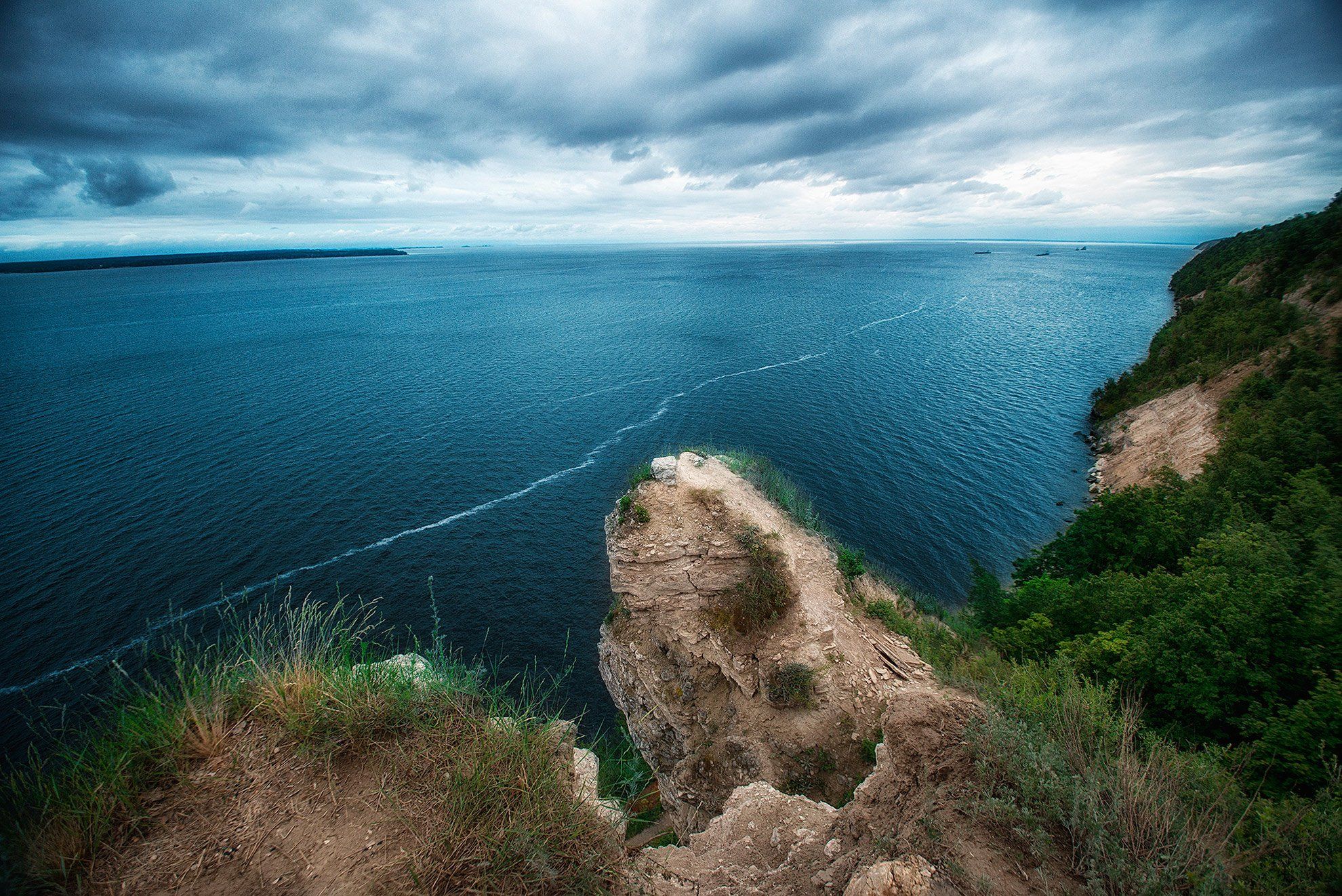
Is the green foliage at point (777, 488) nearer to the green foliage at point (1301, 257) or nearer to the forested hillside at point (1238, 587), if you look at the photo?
the forested hillside at point (1238, 587)

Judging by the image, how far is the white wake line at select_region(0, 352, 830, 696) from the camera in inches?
975

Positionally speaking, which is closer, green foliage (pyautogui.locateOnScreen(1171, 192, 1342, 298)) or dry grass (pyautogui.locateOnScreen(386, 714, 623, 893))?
dry grass (pyautogui.locateOnScreen(386, 714, 623, 893))

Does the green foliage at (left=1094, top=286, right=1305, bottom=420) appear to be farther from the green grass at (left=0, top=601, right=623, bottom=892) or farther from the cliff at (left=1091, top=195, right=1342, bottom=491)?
the green grass at (left=0, top=601, right=623, bottom=892)

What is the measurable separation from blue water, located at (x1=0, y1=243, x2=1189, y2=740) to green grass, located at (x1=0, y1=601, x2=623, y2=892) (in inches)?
455

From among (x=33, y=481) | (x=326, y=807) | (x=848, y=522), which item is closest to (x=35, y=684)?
(x=33, y=481)

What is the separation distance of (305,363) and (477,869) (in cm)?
8404

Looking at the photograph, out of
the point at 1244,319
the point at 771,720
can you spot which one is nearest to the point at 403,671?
the point at 771,720

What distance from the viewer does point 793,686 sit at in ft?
63.1

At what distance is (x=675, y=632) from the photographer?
→ 2303cm

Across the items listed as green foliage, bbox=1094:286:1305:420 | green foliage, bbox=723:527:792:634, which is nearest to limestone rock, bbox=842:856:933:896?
green foliage, bbox=723:527:792:634

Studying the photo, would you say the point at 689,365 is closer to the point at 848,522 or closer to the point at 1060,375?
the point at 848,522

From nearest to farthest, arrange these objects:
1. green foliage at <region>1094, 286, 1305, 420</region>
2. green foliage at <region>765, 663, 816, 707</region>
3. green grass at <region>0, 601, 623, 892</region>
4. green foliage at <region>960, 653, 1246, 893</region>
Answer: green grass at <region>0, 601, 623, 892</region> < green foliage at <region>960, 653, 1246, 893</region> < green foliage at <region>765, 663, 816, 707</region> < green foliage at <region>1094, 286, 1305, 420</region>

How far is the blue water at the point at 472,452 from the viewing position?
30250 mm

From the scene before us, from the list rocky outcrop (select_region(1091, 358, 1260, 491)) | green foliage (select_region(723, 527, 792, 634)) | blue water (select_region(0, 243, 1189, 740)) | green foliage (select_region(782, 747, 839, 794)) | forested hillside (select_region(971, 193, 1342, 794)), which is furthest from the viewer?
rocky outcrop (select_region(1091, 358, 1260, 491))
